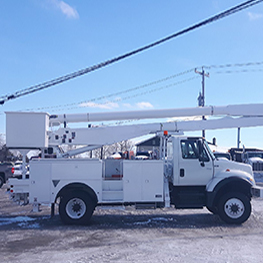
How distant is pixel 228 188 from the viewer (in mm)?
10023

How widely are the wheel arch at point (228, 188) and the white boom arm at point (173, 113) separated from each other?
256cm

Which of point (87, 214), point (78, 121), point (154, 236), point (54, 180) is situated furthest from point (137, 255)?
point (78, 121)

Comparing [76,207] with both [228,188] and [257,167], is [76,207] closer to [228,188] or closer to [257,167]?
[228,188]

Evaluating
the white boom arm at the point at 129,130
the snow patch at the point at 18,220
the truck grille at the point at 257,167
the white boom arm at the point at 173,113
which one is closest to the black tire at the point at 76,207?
the snow patch at the point at 18,220

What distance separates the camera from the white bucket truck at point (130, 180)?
9711 mm

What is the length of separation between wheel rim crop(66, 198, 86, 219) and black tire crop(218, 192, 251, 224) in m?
3.89

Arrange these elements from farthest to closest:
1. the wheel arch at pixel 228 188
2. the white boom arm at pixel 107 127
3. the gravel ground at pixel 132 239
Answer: the white boom arm at pixel 107 127
the wheel arch at pixel 228 188
the gravel ground at pixel 132 239

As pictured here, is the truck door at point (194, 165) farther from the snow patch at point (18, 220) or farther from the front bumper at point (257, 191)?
the snow patch at point (18, 220)

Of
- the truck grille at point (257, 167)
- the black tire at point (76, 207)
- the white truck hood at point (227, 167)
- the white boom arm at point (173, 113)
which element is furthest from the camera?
the truck grille at point (257, 167)

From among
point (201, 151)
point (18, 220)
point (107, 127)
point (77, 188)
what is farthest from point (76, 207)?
point (201, 151)

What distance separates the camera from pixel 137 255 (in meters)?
6.80

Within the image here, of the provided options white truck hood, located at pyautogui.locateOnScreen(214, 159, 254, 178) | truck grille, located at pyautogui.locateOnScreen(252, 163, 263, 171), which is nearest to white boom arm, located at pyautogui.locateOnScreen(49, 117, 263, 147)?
white truck hood, located at pyautogui.locateOnScreen(214, 159, 254, 178)

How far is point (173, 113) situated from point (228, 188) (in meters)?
3.01

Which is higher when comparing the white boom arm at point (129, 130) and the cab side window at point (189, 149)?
the white boom arm at point (129, 130)
